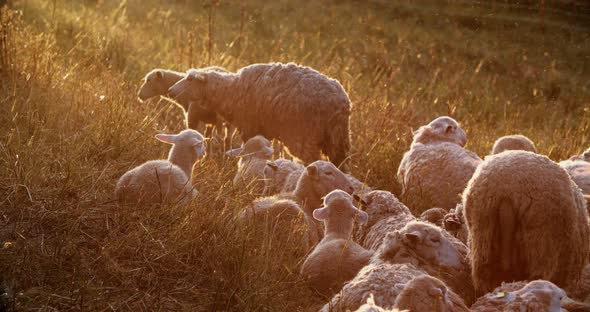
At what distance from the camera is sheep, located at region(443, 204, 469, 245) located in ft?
18.4

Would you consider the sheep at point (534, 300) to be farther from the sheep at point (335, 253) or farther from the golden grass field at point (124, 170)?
the golden grass field at point (124, 170)

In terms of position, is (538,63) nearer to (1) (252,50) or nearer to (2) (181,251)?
(1) (252,50)

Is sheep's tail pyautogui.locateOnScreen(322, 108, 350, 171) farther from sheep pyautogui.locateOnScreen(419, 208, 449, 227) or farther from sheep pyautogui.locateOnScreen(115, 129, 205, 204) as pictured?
sheep pyautogui.locateOnScreen(115, 129, 205, 204)

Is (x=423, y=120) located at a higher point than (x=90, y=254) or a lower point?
lower

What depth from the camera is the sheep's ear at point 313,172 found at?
6109 mm

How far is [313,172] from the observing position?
6.13 meters

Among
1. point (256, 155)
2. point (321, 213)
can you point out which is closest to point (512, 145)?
point (256, 155)

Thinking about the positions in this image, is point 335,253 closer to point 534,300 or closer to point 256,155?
point 534,300

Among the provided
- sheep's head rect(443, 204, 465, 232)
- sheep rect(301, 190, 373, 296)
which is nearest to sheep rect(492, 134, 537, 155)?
sheep's head rect(443, 204, 465, 232)

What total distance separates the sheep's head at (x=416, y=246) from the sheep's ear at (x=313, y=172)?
1380 mm

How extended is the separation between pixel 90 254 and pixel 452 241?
2574 millimetres

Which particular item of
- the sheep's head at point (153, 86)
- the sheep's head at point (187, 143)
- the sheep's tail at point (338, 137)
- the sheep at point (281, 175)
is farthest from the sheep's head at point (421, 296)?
the sheep's head at point (153, 86)

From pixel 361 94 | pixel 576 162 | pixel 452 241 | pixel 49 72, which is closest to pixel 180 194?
pixel 452 241

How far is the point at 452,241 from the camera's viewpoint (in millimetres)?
5430
